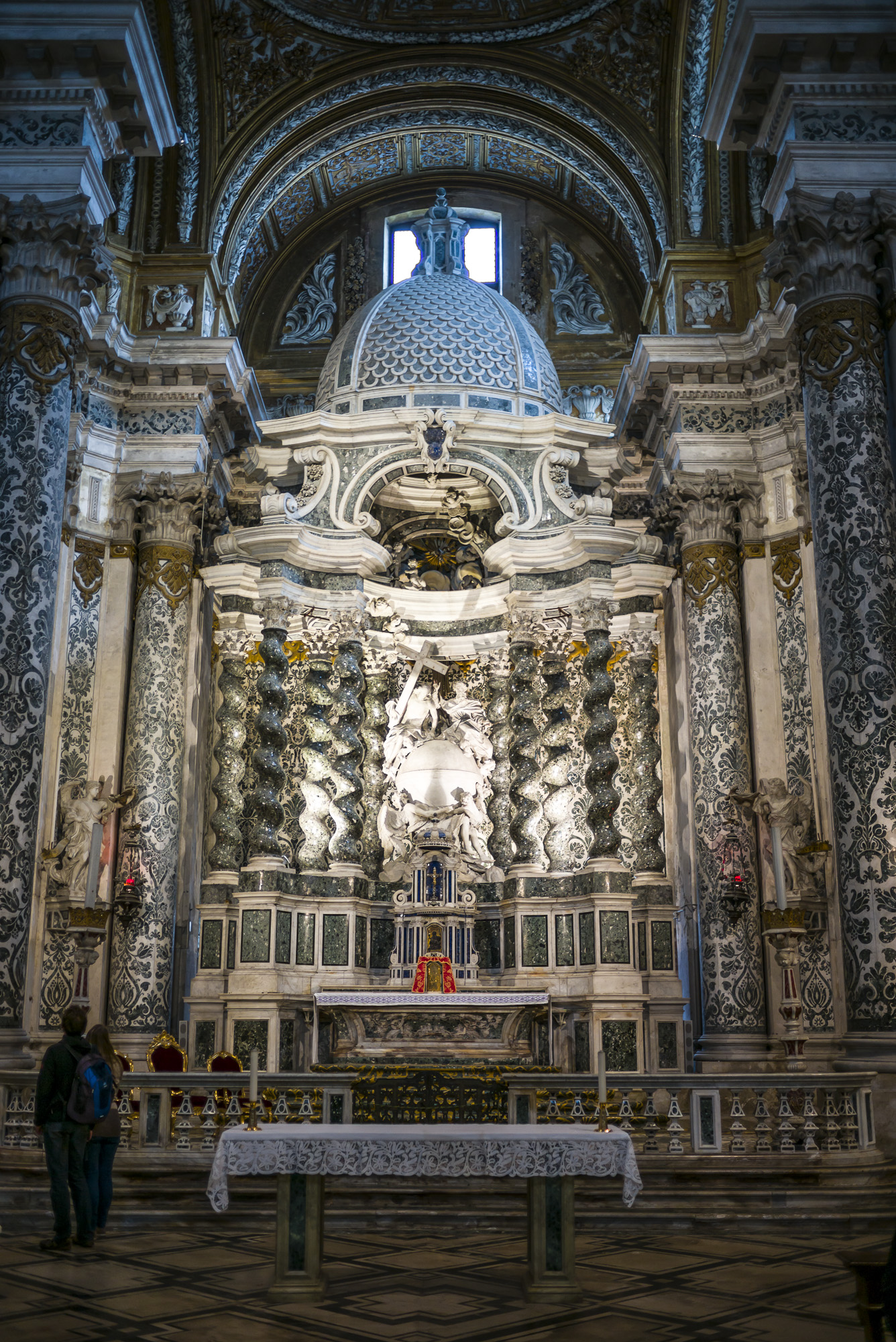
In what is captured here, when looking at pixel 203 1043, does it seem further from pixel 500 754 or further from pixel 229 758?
pixel 500 754

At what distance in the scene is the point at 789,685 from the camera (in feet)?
47.9

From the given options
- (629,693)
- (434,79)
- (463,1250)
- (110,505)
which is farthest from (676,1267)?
(434,79)

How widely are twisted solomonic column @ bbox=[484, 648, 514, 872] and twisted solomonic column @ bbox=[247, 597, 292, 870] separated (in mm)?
2618

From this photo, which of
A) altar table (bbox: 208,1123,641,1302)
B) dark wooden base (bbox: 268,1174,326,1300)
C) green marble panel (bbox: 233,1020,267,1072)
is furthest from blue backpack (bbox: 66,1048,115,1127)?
green marble panel (bbox: 233,1020,267,1072)

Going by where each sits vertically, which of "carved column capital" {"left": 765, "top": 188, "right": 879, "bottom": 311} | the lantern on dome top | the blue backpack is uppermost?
"carved column capital" {"left": 765, "top": 188, "right": 879, "bottom": 311}

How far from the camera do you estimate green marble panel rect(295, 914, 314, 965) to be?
1529 cm

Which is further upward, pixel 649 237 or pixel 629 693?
pixel 649 237

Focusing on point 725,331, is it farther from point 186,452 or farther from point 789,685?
point 186,452

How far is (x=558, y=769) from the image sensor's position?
52.7 ft

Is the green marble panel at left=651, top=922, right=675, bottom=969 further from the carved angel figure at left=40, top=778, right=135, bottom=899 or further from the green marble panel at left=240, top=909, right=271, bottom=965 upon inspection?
the carved angel figure at left=40, top=778, right=135, bottom=899

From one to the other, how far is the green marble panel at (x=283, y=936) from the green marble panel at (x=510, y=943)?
2.50m

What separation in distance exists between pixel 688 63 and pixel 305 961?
11.7 m

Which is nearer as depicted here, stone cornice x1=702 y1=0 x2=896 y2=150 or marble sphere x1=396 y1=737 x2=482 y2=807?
stone cornice x1=702 y1=0 x2=896 y2=150

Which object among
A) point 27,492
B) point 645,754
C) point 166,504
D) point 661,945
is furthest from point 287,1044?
point 27,492
